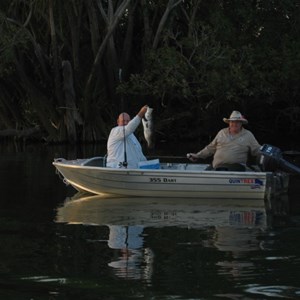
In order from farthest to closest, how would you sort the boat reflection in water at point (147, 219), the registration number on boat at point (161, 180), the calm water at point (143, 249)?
the registration number on boat at point (161, 180) → the boat reflection in water at point (147, 219) → the calm water at point (143, 249)

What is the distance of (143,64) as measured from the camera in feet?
93.2

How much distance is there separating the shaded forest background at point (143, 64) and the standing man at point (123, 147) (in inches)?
488

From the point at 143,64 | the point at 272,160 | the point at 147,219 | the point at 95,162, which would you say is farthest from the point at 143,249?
the point at 143,64

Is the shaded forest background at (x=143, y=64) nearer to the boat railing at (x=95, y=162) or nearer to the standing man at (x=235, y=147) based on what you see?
the boat railing at (x=95, y=162)

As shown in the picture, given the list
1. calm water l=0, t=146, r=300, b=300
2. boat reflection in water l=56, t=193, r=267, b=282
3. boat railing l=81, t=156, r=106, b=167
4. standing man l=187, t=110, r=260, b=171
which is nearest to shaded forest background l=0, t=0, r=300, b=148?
boat railing l=81, t=156, r=106, b=167

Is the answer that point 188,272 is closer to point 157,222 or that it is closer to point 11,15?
point 157,222

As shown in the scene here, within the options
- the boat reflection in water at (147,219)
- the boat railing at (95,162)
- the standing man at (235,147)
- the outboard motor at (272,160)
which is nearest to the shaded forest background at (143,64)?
the boat railing at (95,162)

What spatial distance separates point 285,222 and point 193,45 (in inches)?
619

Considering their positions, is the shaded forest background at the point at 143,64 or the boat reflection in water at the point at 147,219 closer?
the boat reflection in water at the point at 147,219

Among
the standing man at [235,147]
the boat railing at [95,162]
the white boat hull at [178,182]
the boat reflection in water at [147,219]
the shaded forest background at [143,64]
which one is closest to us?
the boat reflection in water at [147,219]

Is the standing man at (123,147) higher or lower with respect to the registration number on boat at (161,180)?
higher

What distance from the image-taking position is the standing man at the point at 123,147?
1283cm

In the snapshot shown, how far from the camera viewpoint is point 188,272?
7.32 meters

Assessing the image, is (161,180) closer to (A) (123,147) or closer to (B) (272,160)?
(A) (123,147)
